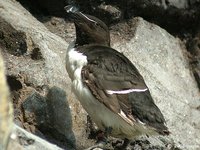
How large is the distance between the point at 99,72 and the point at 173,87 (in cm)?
176

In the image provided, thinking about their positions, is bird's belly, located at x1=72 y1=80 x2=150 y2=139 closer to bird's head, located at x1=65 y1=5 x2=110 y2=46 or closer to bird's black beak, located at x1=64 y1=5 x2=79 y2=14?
bird's head, located at x1=65 y1=5 x2=110 y2=46

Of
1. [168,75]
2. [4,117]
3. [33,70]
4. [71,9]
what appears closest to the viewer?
[4,117]

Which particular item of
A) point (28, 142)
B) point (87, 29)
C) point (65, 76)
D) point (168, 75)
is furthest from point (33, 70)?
point (168, 75)

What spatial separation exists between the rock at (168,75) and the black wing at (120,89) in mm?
1099

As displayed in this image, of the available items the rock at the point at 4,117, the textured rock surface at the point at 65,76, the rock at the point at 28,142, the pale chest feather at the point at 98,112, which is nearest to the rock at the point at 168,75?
the textured rock surface at the point at 65,76

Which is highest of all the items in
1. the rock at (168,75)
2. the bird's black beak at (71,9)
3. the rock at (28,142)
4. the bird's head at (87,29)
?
the bird's black beak at (71,9)

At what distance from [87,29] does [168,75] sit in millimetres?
1498

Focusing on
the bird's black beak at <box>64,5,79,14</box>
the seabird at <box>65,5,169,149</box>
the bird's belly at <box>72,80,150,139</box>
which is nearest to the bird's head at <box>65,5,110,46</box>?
the bird's black beak at <box>64,5,79,14</box>

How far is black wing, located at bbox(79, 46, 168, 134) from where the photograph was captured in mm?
6270

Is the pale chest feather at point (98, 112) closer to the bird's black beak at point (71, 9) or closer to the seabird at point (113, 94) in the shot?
the seabird at point (113, 94)

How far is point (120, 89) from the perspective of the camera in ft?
20.9

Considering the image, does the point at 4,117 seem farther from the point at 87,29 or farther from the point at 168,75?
the point at 168,75

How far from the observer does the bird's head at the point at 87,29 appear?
6.95 meters

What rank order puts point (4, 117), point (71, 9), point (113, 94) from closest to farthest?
point (4, 117) → point (113, 94) → point (71, 9)
